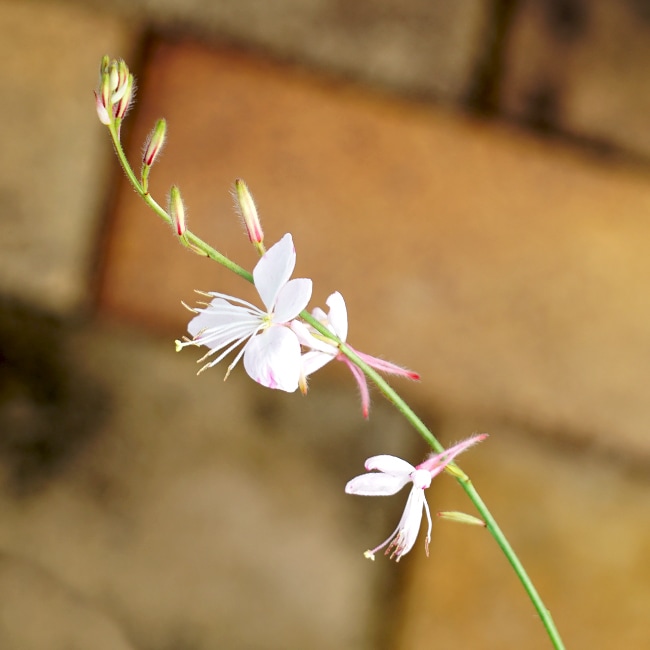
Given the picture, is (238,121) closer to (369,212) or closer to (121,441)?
(369,212)

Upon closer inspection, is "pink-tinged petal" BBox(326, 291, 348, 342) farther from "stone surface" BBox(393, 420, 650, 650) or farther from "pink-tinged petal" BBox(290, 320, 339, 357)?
"stone surface" BBox(393, 420, 650, 650)

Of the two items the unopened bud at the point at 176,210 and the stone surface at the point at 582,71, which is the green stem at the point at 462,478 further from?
the stone surface at the point at 582,71

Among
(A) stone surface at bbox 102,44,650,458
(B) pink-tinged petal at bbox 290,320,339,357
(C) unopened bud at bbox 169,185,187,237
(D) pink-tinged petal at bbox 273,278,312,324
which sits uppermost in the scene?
(C) unopened bud at bbox 169,185,187,237

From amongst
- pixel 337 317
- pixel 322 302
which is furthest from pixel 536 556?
pixel 337 317

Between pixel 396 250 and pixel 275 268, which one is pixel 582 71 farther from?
pixel 275 268

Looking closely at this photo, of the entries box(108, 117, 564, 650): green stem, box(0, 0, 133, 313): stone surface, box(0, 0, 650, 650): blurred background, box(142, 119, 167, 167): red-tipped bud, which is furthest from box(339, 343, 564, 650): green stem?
box(0, 0, 133, 313): stone surface

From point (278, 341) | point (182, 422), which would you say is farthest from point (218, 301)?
point (182, 422)

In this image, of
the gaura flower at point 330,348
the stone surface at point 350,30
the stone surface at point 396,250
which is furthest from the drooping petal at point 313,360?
the stone surface at point 350,30
